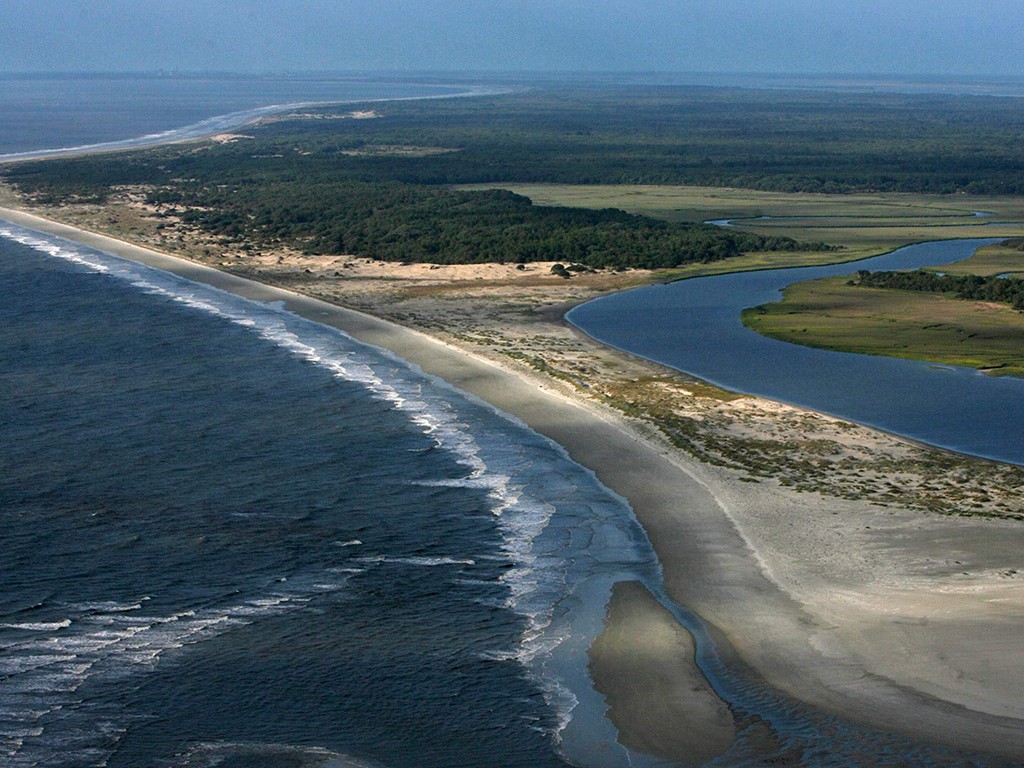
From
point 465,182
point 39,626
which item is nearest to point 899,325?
point 39,626

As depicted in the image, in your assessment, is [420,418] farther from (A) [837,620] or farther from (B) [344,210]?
(B) [344,210]

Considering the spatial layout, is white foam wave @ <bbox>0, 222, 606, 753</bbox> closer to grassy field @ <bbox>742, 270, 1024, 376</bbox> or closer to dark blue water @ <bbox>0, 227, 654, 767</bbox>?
dark blue water @ <bbox>0, 227, 654, 767</bbox>

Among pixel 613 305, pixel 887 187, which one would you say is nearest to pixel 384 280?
pixel 613 305

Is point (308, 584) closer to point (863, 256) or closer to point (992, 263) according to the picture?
point (992, 263)

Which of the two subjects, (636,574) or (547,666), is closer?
(547,666)

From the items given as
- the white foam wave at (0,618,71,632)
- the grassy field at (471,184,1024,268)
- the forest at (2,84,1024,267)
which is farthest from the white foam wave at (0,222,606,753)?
the grassy field at (471,184,1024,268)
